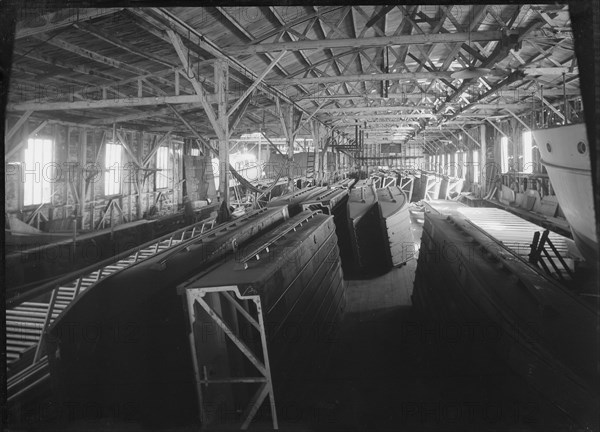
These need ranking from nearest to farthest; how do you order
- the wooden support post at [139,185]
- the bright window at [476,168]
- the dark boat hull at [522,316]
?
1. the dark boat hull at [522,316]
2. the wooden support post at [139,185]
3. the bright window at [476,168]

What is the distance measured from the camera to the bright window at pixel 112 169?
13645 mm

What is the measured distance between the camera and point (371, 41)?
19.7ft

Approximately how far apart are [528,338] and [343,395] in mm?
2117

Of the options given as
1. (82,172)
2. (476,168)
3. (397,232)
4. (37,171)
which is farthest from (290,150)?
(476,168)

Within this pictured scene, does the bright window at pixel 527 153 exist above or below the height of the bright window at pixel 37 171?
above

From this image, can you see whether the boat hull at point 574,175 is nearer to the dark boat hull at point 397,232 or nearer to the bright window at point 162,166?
the dark boat hull at point 397,232

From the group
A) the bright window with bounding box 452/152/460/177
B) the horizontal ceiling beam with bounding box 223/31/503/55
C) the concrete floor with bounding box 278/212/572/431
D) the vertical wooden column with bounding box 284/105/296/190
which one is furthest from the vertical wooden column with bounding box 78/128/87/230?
the bright window with bounding box 452/152/460/177

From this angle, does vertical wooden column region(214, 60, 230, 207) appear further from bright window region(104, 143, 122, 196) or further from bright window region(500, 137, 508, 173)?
bright window region(500, 137, 508, 173)

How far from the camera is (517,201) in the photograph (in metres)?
15.7

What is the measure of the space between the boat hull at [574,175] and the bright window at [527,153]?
11.6m

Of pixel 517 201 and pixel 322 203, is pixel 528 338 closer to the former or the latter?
pixel 322 203

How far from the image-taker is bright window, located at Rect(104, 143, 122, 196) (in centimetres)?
1365

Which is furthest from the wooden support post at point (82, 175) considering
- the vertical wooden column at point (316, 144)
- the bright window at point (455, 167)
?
the bright window at point (455, 167)

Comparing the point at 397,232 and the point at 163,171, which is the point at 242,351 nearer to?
the point at 397,232
